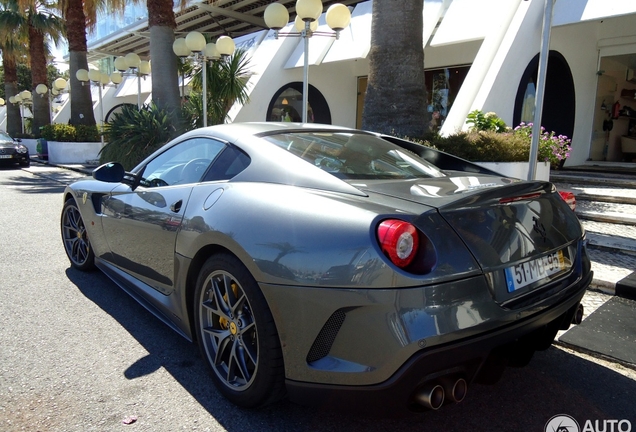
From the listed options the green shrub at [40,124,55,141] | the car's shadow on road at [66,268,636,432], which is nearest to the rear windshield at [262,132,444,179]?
the car's shadow on road at [66,268,636,432]

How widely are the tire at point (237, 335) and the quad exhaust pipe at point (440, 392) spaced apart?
2.12ft

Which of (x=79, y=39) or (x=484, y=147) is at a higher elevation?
(x=79, y=39)

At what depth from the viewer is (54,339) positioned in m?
3.10

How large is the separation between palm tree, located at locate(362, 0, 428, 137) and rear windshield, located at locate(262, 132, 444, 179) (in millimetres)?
4502

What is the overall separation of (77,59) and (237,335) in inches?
755

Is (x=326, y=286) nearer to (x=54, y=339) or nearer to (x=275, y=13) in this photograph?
(x=54, y=339)

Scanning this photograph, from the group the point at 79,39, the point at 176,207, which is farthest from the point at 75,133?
the point at 176,207

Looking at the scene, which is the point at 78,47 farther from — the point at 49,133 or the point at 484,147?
the point at 484,147

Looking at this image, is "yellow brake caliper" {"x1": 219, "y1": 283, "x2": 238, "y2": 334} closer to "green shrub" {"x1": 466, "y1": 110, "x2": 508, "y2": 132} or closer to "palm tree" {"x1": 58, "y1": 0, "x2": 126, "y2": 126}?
"green shrub" {"x1": 466, "y1": 110, "x2": 508, "y2": 132}

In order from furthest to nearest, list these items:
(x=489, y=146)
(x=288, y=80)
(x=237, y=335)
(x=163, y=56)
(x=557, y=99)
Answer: (x=288, y=80) < (x=163, y=56) < (x=557, y=99) < (x=489, y=146) < (x=237, y=335)

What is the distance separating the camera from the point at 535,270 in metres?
2.14

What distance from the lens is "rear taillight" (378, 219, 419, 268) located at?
5.93 feet

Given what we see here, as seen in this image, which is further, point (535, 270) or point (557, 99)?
point (557, 99)

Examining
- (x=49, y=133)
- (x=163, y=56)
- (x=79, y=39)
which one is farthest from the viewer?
(x=49, y=133)
